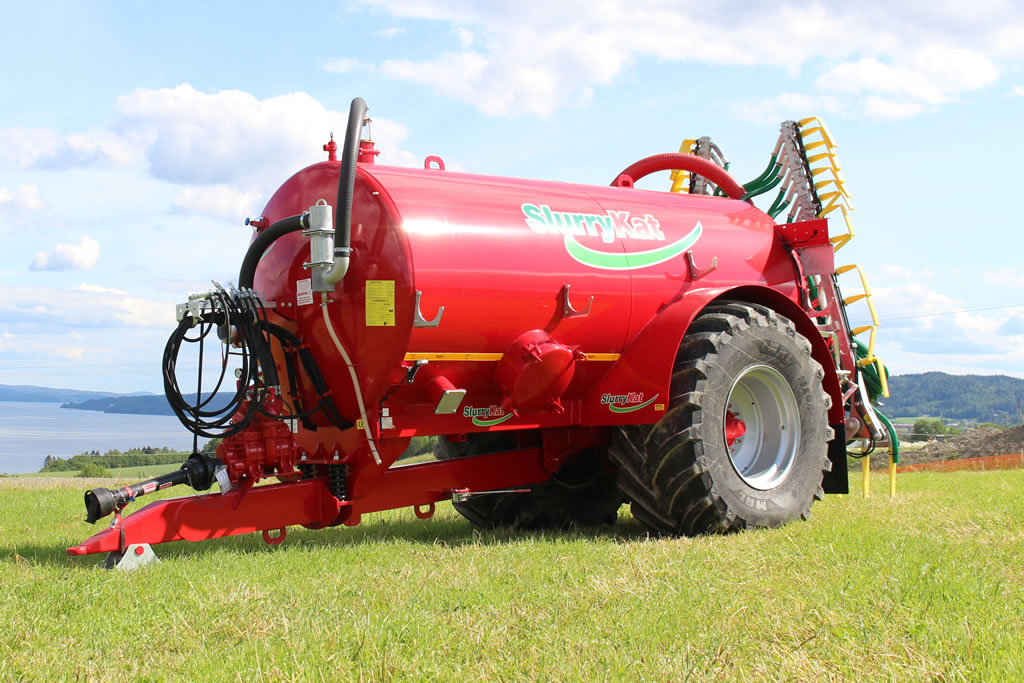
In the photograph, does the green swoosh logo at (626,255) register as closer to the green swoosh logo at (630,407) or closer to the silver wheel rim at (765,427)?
the green swoosh logo at (630,407)

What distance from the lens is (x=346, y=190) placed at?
5375mm

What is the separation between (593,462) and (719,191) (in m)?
3.44

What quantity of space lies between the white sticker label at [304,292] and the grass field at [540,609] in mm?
1564

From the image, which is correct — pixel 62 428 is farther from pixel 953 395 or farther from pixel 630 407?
pixel 953 395

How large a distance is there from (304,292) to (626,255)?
2208mm

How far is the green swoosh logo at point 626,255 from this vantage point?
6.17m

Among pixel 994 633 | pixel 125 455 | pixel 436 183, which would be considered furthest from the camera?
pixel 125 455

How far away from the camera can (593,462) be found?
755 centimetres

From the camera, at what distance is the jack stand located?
5223 millimetres

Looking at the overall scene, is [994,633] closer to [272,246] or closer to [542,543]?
[542,543]

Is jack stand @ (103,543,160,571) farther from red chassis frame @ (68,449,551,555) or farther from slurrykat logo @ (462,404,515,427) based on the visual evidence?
slurrykat logo @ (462,404,515,427)

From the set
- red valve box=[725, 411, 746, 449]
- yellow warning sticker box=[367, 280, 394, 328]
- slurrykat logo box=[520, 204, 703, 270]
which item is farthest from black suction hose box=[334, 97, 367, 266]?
red valve box=[725, 411, 746, 449]

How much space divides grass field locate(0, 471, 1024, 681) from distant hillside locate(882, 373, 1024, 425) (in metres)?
135

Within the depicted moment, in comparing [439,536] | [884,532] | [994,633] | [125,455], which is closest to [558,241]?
[439,536]
